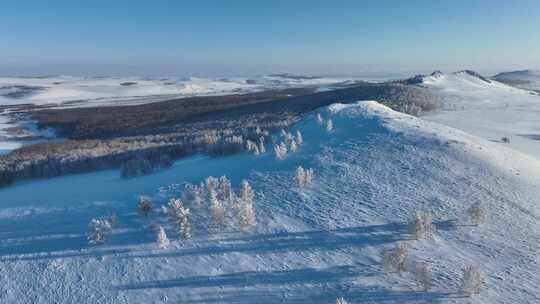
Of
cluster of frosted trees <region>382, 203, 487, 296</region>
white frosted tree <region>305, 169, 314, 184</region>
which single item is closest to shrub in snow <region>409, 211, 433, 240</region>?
cluster of frosted trees <region>382, 203, 487, 296</region>

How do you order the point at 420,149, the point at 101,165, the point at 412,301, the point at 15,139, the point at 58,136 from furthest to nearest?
the point at 58,136 < the point at 15,139 < the point at 101,165 < the point at 420,149 < the point at 412,301

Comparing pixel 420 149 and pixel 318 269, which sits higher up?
pixel 420 149

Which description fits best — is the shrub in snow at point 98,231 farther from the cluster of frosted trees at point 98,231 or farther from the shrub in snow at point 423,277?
the shrub in snow at point 423,277

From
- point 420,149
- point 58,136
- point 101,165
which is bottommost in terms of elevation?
point 58,136

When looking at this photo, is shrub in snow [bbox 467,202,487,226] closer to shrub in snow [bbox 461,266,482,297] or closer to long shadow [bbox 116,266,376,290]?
shrub in snow [bbox 461,266,482,297]

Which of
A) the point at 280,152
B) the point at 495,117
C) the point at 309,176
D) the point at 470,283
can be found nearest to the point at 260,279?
the point at 470,283

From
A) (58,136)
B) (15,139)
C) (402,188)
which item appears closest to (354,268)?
(402,188)

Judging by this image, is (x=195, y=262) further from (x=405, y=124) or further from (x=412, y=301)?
(x=405, y=124)
